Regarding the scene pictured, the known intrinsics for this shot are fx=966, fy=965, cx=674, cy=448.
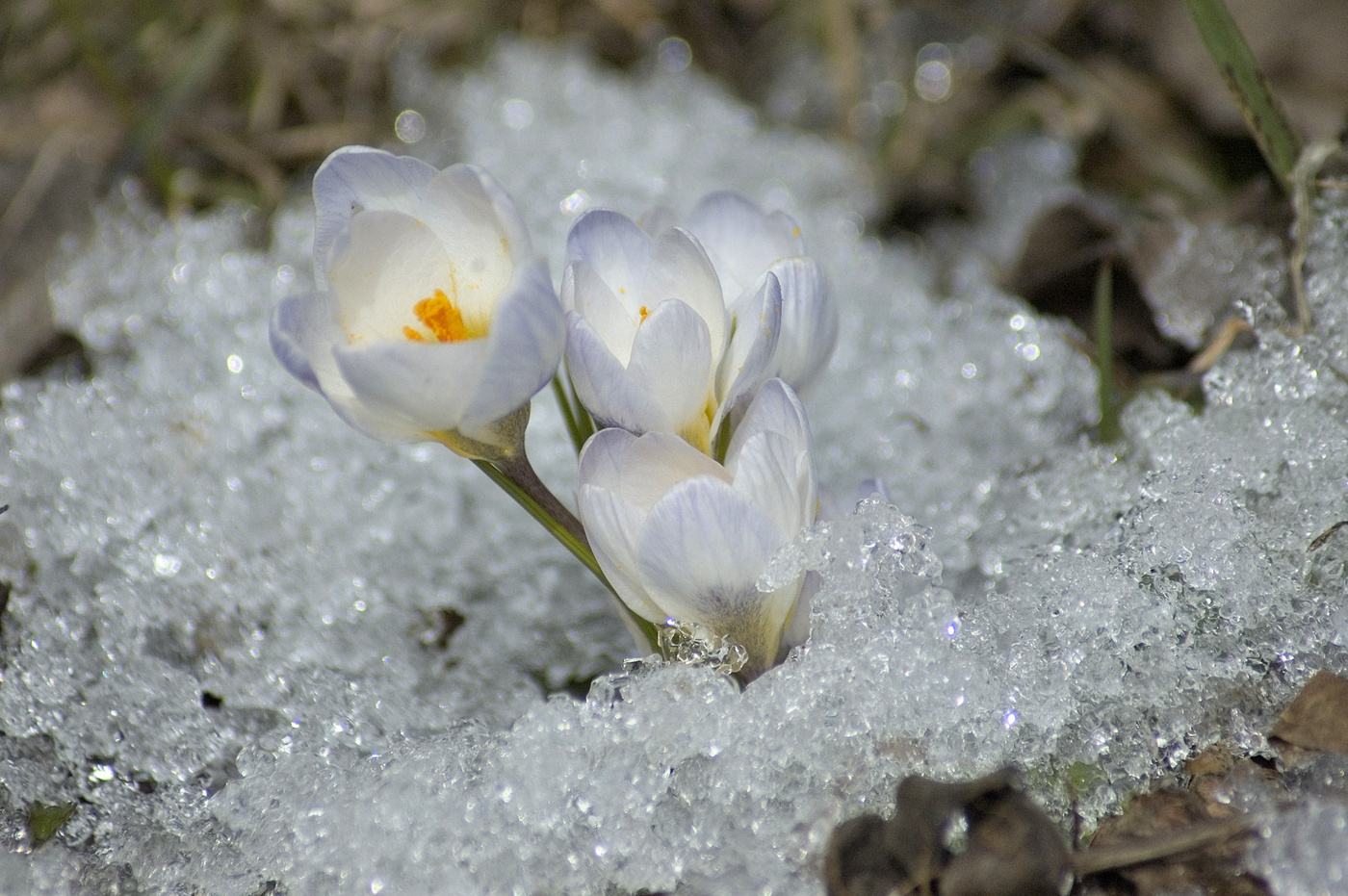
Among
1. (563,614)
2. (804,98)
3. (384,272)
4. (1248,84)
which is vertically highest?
(1248,84)

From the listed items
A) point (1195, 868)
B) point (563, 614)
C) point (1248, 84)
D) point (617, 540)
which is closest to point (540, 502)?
point (617, 540)

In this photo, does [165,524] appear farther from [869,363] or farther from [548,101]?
[548,101]

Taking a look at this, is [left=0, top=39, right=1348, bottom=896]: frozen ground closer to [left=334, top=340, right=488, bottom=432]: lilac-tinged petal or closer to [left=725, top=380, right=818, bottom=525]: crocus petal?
[left=725, top=380, right=818, bottom=525]: crocus petal

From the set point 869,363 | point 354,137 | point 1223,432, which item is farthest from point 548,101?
point 1223,432

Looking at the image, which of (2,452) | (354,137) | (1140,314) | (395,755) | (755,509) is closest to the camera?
(755,509)

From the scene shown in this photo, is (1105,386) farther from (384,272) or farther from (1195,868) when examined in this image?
(384,272)

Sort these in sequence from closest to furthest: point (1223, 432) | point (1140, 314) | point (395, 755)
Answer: point (395, 755), point (1223, 432), point (1140, 314)
